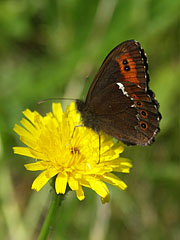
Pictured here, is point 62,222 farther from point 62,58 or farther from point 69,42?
point 69,42

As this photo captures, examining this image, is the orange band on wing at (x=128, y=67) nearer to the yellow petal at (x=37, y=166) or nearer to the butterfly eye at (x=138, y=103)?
the butterfly eye at (x=138, y=103)

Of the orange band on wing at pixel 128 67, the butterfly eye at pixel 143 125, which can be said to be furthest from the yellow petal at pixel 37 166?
the orange band on wing at pixel 128 67

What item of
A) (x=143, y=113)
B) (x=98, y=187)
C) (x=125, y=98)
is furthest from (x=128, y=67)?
(x=98, y=187)

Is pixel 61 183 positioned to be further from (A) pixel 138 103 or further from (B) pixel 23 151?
(A) pixel 138 103

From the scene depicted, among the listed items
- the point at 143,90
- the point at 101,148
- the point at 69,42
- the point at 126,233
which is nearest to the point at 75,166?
the point at 101,148

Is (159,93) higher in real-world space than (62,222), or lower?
higher

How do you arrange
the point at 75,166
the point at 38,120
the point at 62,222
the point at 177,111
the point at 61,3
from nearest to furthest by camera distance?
the point at 75,166 < the point at 38,120 < the point at 62,222 < the point at 177,111 < the point at 61,3
